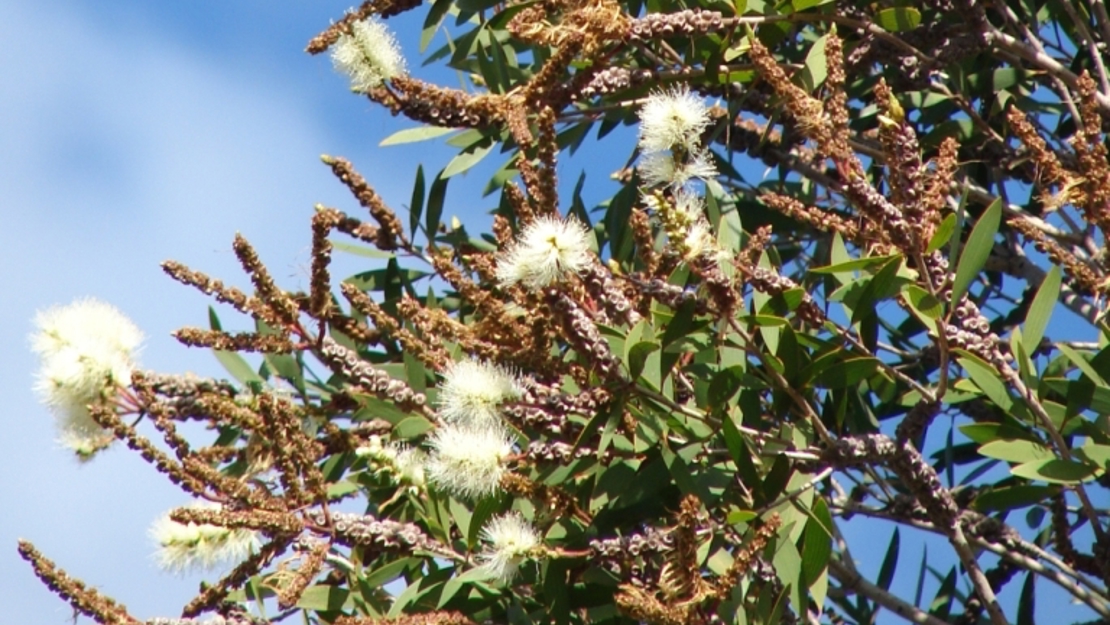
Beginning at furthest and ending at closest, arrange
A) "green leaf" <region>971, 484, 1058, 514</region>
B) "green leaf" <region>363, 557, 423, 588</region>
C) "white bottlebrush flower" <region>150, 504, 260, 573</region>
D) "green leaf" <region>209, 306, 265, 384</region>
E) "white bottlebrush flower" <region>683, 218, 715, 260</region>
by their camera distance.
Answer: "green leaf" <region>209, 306, 265, 384</region> < "white bottlebrush flower" <region>150, 504, 260, 573</region> < "green leaf" <region>363, 557, 423, 588</region> < "green leaf" <region>971, 484, 1058, 514</region> < "white bottlebrush flower" <region>683, 218, 715, 260</region>

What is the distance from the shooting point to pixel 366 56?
229 centimetres

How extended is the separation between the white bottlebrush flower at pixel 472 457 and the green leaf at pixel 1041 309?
2.31 ft

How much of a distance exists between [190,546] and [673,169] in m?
1.14

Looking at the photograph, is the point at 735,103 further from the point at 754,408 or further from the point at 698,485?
the point at 698,485

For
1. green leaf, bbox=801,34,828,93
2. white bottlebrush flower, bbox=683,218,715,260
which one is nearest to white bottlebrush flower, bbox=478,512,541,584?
white bottlebrush flower, bbox=683,218,715,260

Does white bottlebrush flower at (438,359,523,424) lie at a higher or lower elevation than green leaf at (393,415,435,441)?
lower

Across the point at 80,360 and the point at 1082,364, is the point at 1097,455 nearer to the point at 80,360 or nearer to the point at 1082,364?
the point at 1082,364

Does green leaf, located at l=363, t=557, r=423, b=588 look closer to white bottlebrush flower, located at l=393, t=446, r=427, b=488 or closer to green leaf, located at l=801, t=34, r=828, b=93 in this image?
white bottlebrush flower, located at l=393, t=446, r=427, b=488

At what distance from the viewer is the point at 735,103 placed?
2.21 m

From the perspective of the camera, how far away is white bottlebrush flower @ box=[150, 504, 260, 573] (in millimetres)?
2156

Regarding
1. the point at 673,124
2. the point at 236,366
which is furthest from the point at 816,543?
the point at 236,366

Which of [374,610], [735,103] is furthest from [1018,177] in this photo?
[374,610]

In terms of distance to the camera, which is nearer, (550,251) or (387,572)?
(550,251)

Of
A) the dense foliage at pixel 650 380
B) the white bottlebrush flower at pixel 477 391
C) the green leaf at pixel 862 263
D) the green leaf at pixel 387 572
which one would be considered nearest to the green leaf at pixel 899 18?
the dense foliage at pixel 650 380
